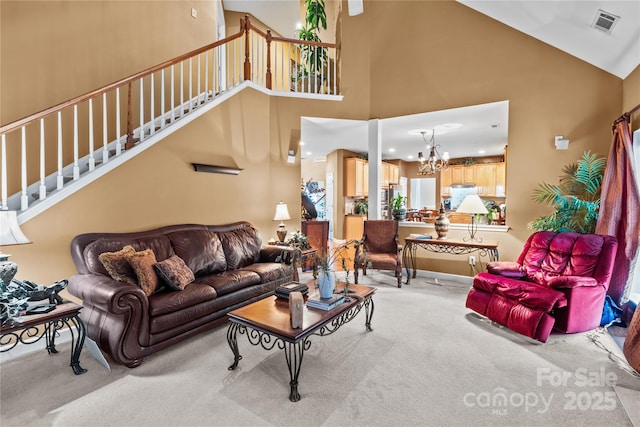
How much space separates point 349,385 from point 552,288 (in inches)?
86.7

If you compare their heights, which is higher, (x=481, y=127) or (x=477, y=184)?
(x=481, y=127)

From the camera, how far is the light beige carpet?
1.92 meters

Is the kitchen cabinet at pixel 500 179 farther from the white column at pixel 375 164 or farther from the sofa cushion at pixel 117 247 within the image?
the sofa cushion at pixel 117 247

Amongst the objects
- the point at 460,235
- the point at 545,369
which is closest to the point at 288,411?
the point at 545,369

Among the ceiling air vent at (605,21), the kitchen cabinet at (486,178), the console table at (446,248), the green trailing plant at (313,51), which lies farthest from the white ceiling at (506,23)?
the console table at (446,248)

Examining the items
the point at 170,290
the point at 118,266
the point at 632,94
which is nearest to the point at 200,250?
the point at 170,290

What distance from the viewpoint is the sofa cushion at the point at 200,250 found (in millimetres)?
3521

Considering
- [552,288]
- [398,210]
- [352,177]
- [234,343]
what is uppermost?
[352,177]

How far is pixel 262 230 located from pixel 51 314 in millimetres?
3177

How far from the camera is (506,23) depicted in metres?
4.44

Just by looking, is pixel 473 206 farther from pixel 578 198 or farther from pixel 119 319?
pixel 119 319

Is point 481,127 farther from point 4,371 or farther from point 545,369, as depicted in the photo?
point 4,371

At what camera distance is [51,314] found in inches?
87.0

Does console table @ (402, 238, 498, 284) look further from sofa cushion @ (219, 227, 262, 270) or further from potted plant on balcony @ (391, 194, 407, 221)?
sofa cushion @ (219, 227, 262, 270)
